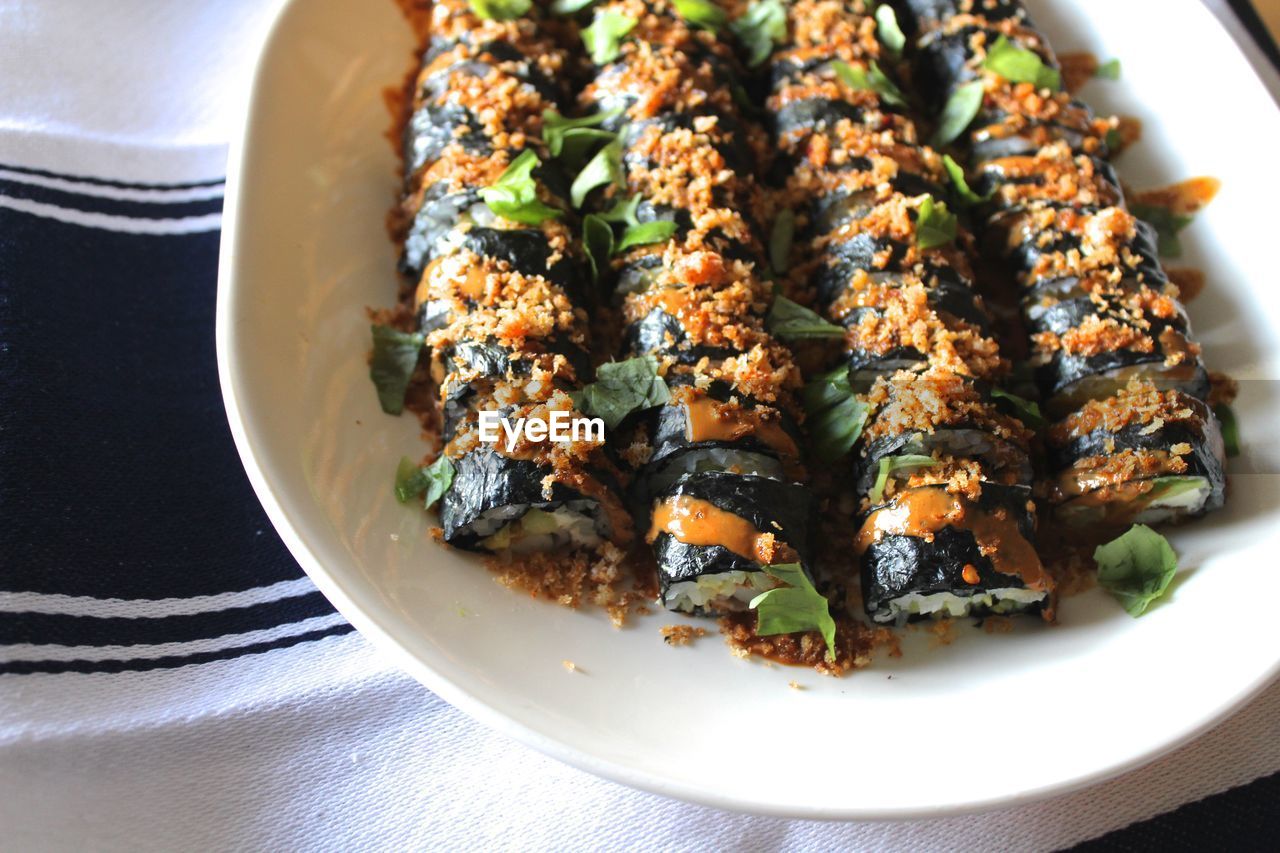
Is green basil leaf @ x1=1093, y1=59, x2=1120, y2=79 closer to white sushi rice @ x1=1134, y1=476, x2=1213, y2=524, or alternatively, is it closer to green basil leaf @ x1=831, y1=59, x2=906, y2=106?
green basil leaf @ x1=831, y1=59, x2=906, y2=106

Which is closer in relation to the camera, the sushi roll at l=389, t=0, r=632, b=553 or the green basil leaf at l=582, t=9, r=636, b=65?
the sushi roll at l=389, t=0, r=632, b=553

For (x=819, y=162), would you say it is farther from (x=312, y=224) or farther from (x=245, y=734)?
(x=245, y=734)

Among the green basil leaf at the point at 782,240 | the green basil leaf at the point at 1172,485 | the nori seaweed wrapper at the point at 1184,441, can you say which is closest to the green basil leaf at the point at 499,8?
the green basil leaf at the point at 782,240

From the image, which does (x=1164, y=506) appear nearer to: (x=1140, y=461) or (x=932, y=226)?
(x=1140, y=461)

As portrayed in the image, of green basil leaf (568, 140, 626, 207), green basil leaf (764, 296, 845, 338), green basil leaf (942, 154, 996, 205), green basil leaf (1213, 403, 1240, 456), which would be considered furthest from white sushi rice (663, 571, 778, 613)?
green basil leaf (942, 154, 996, 205)

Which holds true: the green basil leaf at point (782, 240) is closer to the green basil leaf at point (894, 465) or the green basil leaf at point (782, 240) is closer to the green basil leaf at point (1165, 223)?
the green basil leaf at point (894, 465)

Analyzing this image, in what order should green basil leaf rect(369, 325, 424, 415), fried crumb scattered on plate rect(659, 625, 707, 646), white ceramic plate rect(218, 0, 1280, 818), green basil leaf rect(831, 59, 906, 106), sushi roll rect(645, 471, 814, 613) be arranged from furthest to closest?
green basil leaf rect(831, 59, 906, 106) → green basil leaf rect(369, 325, 424, 415) → fried crumb scattered on plate rect(659, 625, 707, 646) → sushi roll rect(645, 471, 814, 613) → white ceramic plate rect(218, 0, 1280, 818)
